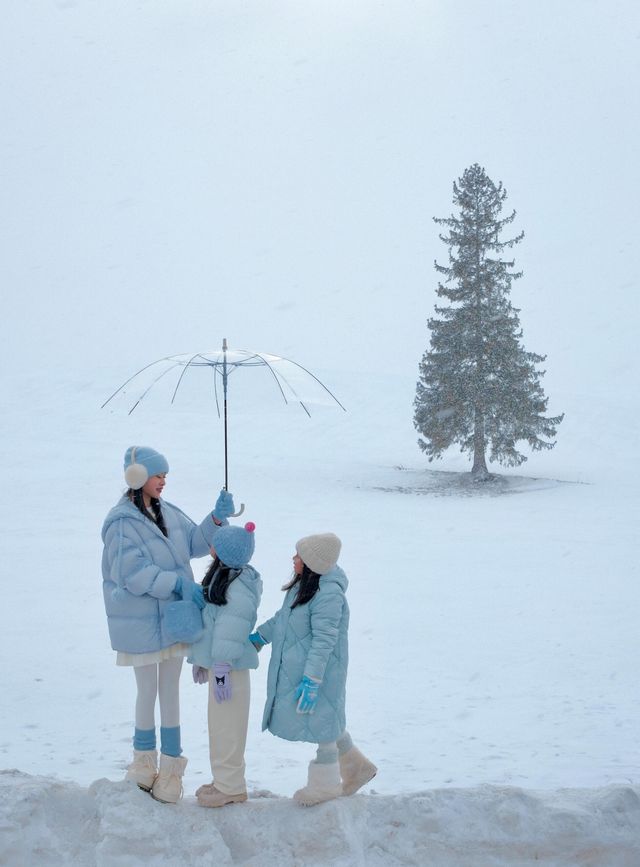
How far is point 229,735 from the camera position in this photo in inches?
177

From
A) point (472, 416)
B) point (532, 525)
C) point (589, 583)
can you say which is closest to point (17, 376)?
point (472, 416)

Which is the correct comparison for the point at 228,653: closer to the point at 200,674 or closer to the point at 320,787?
the point at 200,674

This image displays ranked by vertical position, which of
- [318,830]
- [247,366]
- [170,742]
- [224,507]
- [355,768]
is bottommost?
[318,830]

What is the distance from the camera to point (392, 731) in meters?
6.63

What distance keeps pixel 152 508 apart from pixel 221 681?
3.22ft

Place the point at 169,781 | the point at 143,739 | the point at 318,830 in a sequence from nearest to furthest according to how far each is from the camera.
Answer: the point at 318,830
the point at 169,781
the point at 143,739

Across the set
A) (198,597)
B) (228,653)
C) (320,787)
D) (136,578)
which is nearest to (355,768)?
(320,787)

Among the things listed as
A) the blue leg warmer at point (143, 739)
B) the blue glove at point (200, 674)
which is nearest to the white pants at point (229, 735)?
the blue glove at point (200, 674)

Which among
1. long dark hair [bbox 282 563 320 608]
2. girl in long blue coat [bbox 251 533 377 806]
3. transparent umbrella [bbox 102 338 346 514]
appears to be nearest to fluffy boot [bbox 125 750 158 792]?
girl in long blue coat [bbox 251 533 377 806]

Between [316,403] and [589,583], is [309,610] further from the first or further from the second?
[589,583]

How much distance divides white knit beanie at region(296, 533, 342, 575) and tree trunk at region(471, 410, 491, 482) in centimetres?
1890

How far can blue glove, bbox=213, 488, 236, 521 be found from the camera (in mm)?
4977

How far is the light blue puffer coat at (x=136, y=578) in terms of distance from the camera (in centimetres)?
454

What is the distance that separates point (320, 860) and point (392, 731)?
255 centimetres
